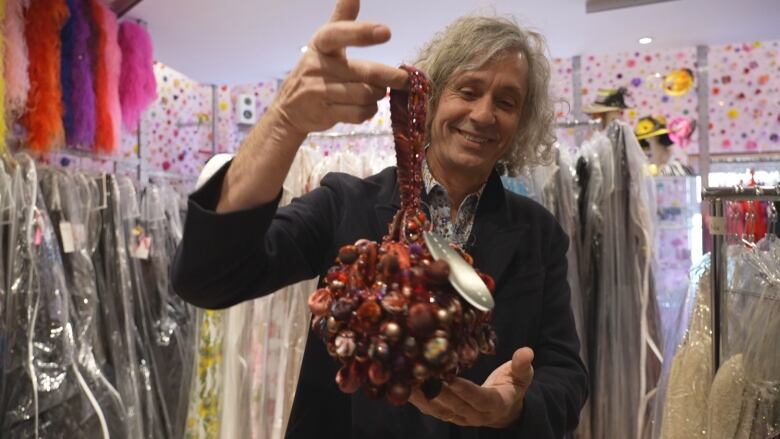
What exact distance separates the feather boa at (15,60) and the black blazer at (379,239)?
59.7 inches

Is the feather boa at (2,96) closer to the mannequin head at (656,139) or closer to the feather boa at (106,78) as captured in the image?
the feather boa at (106,78)

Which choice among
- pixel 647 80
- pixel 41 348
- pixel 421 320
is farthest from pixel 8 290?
pixel 647 80

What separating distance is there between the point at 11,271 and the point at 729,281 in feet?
5.64

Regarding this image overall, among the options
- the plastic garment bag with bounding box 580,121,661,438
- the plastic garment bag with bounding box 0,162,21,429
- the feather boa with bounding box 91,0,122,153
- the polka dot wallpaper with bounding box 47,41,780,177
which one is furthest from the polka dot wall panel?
the plastic garment bag with bounding box 580,121,661,438

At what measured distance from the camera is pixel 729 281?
1132mm

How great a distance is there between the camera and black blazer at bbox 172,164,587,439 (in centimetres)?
72

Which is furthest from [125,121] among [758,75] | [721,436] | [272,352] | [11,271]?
[758,75]

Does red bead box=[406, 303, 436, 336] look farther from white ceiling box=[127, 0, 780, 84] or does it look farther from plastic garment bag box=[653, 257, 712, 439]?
white ceiling box=[127, 0, 780, 84]

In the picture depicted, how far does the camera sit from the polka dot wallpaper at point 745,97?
303 cm

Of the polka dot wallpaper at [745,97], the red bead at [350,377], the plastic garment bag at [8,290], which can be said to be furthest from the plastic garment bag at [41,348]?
the polka dot wallpaper at [745,97]

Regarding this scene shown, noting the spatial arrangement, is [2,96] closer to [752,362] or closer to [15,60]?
[15,60]

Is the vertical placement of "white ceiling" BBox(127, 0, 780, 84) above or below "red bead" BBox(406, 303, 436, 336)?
above

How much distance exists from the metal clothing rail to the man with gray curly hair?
0.35 meters

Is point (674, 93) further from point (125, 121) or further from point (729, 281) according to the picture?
point (125, 121)
